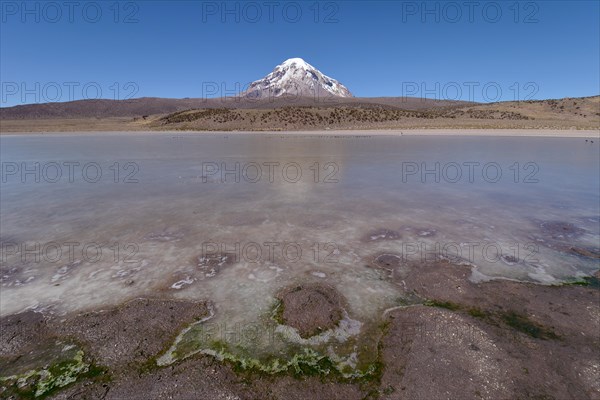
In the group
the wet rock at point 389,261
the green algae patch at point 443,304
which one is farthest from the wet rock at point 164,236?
the green algae patch at point 443,304

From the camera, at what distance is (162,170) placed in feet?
60.8

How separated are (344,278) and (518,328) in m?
2.90

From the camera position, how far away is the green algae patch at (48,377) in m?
3.91

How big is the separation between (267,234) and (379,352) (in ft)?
15.5

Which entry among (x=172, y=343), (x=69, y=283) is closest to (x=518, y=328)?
(x=172, y=343)

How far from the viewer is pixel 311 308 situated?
546 centimetres

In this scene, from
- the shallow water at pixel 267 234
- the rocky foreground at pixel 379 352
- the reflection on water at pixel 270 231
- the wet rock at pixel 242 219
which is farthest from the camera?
the wet rock at pixel 242 219

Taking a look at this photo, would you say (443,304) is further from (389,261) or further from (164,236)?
(164,236)

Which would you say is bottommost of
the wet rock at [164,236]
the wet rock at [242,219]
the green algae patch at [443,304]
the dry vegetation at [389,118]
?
the green algae patch at [443,304]

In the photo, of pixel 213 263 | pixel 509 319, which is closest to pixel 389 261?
pixel 509 319

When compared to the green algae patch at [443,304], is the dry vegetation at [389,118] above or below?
above

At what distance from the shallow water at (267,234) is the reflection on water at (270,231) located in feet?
0.13

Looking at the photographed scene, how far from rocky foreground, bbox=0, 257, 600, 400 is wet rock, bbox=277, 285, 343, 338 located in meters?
0.02

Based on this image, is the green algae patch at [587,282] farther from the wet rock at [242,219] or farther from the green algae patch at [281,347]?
the wet rock at [242,219]
